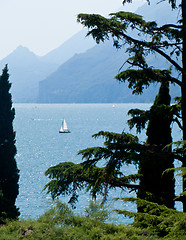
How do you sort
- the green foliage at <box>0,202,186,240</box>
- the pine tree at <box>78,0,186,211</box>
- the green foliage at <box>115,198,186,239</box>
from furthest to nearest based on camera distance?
the pine tree at <box>78,0,186,211</box> < the green foliage at <box>0,202,186,240</box> < the green foliage at <box>115,198,186,239</box>

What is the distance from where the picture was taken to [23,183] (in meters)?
52.7

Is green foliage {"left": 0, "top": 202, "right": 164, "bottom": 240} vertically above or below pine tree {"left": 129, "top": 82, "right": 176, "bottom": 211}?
below

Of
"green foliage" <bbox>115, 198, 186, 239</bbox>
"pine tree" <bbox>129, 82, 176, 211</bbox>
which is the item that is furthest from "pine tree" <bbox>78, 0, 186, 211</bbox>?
"green foliage" <bbox>115, 198, 186, 239</bbox>

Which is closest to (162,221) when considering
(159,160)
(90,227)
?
(90,227)

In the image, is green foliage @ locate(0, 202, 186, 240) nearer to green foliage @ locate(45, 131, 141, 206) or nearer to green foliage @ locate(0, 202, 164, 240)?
green foliage @ locate(0, 202, 164, 240)

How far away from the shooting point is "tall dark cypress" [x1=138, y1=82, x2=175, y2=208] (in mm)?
9805

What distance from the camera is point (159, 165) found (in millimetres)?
11352

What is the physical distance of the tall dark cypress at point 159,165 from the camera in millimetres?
9805

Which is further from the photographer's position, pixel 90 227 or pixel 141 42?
pixel 141 42

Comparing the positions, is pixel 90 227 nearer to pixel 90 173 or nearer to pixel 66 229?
pixel 66 229

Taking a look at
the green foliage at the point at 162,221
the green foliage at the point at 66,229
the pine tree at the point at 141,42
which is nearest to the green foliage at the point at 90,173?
the green foliage at the point at 66,229

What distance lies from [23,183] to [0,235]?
4581 cm

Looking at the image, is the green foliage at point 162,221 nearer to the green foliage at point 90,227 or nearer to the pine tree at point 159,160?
the green foliage at point 90,227

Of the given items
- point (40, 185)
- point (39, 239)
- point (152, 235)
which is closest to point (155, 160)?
point (152, 235)
